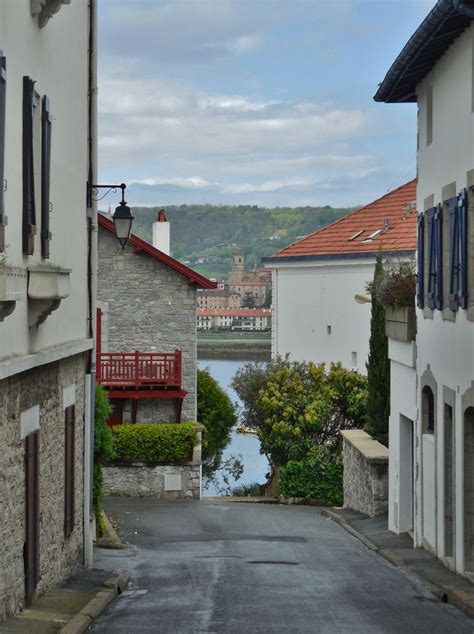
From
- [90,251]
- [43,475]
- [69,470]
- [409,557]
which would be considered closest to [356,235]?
[409,557]

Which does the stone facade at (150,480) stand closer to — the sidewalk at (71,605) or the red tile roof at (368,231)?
the red tile roof at (368,231)

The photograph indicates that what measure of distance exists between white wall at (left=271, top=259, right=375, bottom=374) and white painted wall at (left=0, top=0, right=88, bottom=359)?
26.9m

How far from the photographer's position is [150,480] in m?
32.9

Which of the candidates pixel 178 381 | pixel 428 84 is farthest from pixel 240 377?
pixel 428 84

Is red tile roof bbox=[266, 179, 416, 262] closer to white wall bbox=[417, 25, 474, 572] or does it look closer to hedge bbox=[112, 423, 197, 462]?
hedge bbox=[112, 423, 197, 462]

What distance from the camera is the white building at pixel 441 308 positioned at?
16.4m

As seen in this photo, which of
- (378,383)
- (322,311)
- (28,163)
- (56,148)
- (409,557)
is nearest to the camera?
(28,163)

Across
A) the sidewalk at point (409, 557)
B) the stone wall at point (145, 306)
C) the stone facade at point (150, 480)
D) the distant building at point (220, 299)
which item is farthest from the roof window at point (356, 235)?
the distant building at point (220, 299)

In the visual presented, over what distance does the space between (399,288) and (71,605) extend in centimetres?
1072

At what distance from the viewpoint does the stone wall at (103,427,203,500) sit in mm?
32719

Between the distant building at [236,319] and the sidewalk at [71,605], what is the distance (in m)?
73.3

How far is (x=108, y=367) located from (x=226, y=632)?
21.9 meters

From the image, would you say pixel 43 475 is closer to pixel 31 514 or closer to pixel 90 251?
pixel 31 514

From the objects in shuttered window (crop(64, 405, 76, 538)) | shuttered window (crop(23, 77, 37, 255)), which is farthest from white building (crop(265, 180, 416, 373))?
shuttered window (crop(23, 77, 37, 255))
